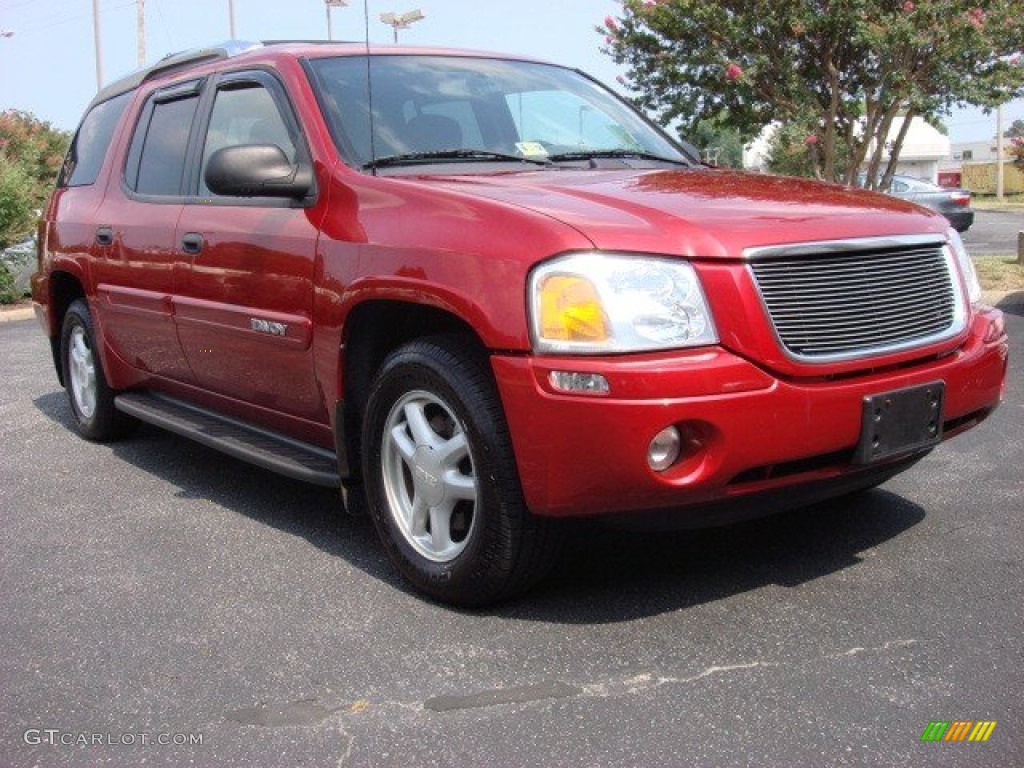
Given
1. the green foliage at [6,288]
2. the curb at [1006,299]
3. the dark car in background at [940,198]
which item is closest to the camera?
the curb at [1006,299]

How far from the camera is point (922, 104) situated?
11.9 meters

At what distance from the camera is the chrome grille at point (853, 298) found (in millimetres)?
3227

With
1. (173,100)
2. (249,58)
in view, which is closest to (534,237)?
(249,58)

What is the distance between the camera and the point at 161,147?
529cm

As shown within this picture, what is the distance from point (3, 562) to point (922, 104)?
10.3m

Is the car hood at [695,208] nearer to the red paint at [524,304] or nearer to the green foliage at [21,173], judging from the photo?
the red paint at [524,304]

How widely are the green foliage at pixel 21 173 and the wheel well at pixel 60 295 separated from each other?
7.09 metres

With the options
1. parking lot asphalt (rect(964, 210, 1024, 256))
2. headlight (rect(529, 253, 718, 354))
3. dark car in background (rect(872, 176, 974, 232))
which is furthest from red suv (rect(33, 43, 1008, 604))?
dark car in background (rect(872, 176, 974, 232))

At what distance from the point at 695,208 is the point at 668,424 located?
72cm

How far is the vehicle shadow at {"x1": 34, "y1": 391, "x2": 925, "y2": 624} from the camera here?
3.55 meters

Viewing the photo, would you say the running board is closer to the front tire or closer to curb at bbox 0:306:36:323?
the front tire

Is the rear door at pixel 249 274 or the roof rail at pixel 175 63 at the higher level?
the roof rail at pixel 175 63

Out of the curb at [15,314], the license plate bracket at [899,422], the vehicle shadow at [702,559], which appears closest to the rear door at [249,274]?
the vehicle shadow at [702,559]

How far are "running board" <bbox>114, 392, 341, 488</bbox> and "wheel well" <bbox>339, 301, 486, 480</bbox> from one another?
0.57ft
